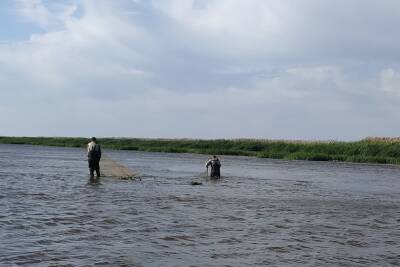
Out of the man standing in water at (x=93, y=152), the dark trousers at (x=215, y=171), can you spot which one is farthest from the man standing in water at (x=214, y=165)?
the man standing in water at (x=93, y=152)

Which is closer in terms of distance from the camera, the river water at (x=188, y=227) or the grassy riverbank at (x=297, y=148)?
the river water at (x=188, y=227)

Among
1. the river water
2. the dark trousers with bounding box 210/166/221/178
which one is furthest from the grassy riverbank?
the river water

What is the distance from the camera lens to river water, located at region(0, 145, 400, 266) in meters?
11.3

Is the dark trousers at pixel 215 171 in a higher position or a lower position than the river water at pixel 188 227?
higher

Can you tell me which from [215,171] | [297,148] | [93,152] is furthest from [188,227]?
[297,148]

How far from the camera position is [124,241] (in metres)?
12.5

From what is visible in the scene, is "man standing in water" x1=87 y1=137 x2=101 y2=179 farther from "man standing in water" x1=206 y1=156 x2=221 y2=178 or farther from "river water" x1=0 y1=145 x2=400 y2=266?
"man standing in water" x1=206 y1=156 x2=221 y2=178

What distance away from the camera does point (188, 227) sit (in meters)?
14.6

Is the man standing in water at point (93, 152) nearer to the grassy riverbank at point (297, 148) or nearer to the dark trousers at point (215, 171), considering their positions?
the dark trousers at point (215, 171)

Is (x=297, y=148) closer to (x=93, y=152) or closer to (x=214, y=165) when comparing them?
(x=214, y=165)

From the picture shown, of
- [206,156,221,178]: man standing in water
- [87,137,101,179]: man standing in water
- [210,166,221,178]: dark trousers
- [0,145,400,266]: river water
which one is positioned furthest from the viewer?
[210,166,221,178]: dark trousers

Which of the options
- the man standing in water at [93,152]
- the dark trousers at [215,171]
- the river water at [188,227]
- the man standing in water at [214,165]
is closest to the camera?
the river water at [188,227]

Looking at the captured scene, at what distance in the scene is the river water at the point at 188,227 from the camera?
37.1 feet

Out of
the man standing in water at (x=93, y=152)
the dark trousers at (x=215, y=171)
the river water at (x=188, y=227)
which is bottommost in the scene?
the river water at (x=188, y=227)
